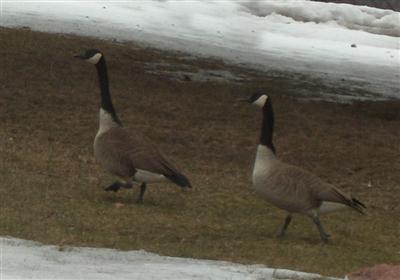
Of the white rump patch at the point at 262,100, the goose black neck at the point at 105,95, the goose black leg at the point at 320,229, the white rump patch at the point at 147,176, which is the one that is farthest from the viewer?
the goose black neck at the point at 105,95

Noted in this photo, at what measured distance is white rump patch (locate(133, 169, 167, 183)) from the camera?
10039 mm

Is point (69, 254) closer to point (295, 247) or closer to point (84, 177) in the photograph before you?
point (295, 247)

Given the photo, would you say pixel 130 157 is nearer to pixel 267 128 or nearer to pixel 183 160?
pixel 267 128

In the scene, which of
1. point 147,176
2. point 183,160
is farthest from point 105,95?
point 183,160

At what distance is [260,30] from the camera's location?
3028cm

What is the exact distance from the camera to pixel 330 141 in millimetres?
15844

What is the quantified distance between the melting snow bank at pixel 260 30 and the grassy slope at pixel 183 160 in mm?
2159

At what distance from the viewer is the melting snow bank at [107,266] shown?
6.67 metres

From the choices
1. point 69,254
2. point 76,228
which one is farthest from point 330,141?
point 69,254

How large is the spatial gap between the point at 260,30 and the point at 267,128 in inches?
805

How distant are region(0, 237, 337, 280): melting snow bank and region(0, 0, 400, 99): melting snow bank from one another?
1394cm

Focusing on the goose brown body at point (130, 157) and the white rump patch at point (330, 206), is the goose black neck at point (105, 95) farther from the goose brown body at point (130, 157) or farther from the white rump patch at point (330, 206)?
the white rump patch at point (330, 206)

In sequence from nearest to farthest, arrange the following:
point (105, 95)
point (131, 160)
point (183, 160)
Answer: point (131, 160) < point (105, 95) < point (183, 160)

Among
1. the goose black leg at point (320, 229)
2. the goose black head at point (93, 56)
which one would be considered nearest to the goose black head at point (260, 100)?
the goose black leg at point (320, 229)
